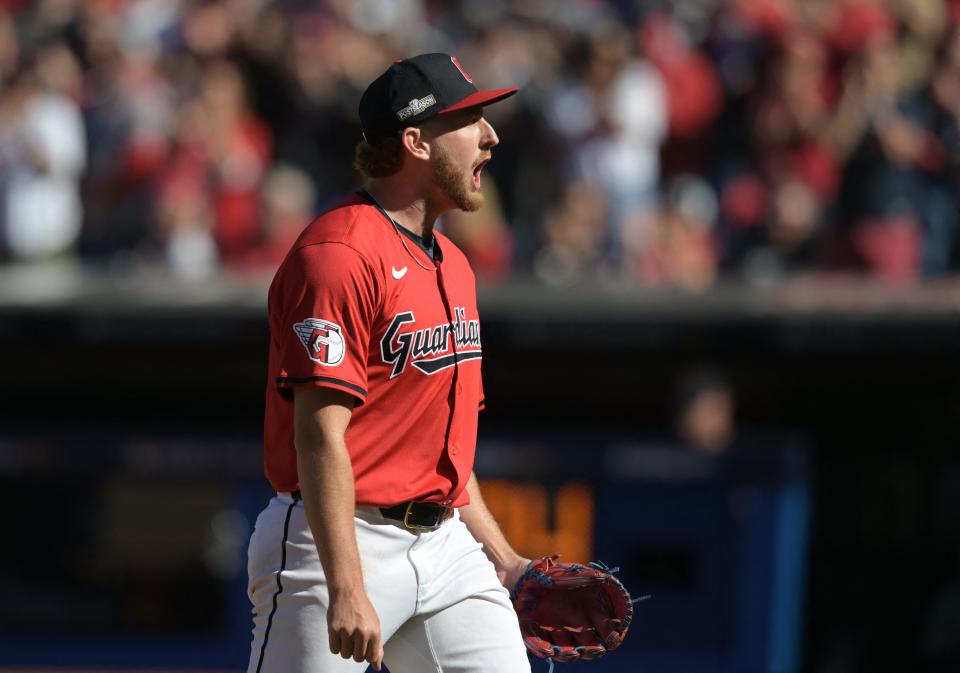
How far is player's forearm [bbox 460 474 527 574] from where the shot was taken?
343 cm

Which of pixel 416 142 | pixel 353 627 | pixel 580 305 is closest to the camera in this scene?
pixel 353 627

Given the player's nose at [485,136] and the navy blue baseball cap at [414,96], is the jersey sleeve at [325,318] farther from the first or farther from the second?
the player's nose at [485,136]

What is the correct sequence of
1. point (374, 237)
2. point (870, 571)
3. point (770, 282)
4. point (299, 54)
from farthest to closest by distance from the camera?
point (299, 54) → point (770, 282) → point (870, 571) → point (374, 237)

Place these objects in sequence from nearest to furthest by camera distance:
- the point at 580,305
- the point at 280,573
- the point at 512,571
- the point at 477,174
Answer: the point at 280,573 < the point at 477,174 < the point at 512,571 < the point at 580,305

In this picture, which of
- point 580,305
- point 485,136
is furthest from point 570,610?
point 580,305

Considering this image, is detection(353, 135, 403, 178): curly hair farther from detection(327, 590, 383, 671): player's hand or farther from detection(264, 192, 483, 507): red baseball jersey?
detection(327, 590, 383, 671): player's hand

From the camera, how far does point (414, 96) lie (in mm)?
3096

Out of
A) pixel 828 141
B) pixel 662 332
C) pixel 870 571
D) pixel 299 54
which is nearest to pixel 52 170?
pixel 299 54

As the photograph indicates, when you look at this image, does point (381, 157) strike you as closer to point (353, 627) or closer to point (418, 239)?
point (418, 239)

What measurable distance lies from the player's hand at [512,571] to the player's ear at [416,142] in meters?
0.93

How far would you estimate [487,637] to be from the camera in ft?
10.5

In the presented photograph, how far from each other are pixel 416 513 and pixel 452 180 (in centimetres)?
68

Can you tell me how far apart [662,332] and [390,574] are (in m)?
4.85

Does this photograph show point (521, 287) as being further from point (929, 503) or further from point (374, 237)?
point (374, 237)
